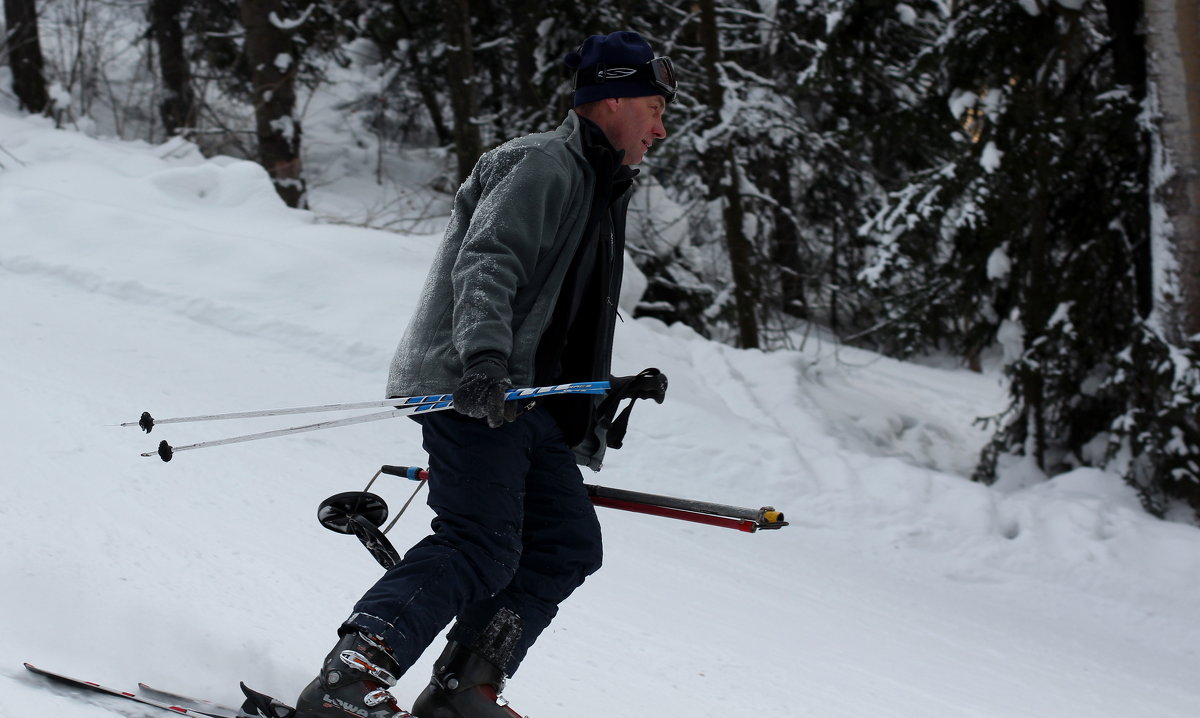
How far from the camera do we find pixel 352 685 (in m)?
2.14

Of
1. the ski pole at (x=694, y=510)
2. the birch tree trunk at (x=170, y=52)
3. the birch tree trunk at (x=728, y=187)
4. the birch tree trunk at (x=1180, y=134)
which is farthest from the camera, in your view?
the birch tree trunk at (x=170, y=52)

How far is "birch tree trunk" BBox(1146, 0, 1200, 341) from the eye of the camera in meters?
6.30

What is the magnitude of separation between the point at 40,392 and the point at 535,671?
3207 mm

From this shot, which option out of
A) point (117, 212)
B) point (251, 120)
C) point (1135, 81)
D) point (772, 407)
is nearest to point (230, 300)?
point (117, 212)

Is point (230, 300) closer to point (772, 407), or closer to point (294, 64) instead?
point (772, 407)

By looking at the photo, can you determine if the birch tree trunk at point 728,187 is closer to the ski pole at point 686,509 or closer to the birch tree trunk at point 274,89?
the birch tree trunk at point 274,89

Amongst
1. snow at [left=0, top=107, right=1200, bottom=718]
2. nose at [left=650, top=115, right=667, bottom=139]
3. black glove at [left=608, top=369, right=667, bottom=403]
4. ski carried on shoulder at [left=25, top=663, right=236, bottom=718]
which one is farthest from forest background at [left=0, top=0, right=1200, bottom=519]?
ski carried on shoulder at [left=25, top=663, right=236, bottom=718]

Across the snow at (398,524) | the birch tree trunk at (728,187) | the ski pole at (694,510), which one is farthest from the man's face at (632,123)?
the birch tree trunk at (728,187)

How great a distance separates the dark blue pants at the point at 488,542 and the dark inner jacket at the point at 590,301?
0.30ft

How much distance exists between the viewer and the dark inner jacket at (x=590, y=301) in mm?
2508

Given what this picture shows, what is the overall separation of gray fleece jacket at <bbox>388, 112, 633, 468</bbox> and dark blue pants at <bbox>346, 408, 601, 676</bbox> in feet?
0.47

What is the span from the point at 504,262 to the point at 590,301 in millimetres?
376

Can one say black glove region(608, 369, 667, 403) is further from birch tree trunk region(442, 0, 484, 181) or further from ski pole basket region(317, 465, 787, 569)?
birch tree trunk region(442, 0, 484, 181)

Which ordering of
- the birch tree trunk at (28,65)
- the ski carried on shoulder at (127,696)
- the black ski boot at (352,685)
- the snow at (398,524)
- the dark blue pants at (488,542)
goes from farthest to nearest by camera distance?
the birch tree trunk at (28,65)
the snow at (398,524)
the ski carried on shoulder at (127,696)
the dark blue pants at (488,542)
the black ski boot at (352,685)
